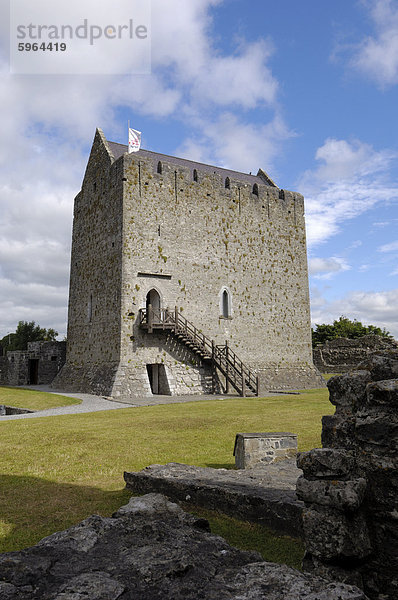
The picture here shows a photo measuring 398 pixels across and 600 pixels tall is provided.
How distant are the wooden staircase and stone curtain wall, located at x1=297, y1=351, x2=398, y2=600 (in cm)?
1761

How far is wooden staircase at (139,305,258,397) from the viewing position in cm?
2123

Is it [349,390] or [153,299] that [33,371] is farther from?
[349,390]

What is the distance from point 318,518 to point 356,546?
292mm

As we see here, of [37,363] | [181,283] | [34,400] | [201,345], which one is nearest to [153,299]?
[181,283]

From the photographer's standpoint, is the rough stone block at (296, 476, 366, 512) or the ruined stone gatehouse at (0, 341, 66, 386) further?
the ruined stone gatehouse at (0, 341, 66, 386)

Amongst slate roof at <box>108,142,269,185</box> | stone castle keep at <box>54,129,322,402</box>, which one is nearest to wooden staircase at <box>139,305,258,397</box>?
stone castle keep at <box>54,129,322,402</box>

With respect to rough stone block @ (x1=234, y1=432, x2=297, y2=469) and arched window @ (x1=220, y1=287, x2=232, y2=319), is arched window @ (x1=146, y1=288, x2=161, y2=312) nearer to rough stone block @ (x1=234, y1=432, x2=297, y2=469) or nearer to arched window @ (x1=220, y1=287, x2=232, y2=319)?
arched window @ (x1=220, y1=287, x2=232, y2=319)

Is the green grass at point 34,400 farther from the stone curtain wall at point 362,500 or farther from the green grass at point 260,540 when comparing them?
the stone curtain wall at point 362,500

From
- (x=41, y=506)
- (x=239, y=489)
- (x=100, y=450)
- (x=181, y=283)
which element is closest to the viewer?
(x=239, y=489)

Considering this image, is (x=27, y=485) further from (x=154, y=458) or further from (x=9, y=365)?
(x=9, y=365)

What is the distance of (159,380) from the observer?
73.3 feet

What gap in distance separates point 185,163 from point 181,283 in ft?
29.6

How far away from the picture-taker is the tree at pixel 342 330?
179 feet

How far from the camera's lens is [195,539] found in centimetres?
331
